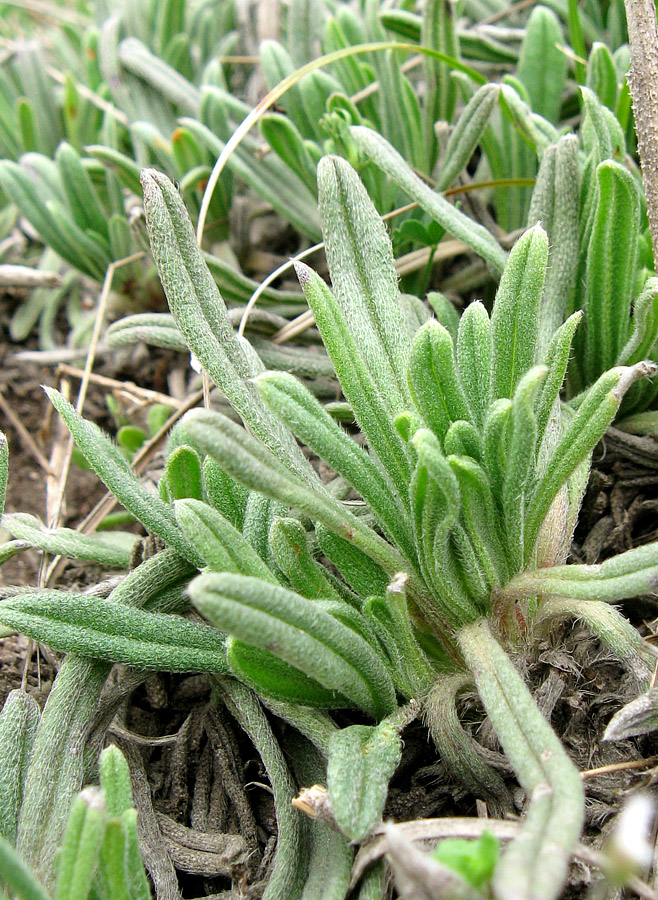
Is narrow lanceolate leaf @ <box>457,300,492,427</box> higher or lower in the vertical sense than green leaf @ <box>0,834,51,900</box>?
higher

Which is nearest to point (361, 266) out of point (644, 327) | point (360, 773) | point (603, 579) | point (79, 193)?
point (644, 327)

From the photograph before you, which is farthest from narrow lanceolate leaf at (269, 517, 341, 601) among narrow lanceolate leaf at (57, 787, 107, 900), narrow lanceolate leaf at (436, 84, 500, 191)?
narrow lanceolate leaf at (436, 84, 500, 191)

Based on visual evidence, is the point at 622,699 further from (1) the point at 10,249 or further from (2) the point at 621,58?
(1) the point at 10,249

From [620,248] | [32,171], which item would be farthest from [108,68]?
[620,248]

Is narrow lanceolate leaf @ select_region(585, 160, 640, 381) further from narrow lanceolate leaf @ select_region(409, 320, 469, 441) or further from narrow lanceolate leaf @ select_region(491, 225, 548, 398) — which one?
narrow lanceolate leaf @ select_region(409, 320, 469, 441)

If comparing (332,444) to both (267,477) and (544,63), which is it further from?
(544,63)

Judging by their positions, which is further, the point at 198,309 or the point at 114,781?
the point at 198,309
